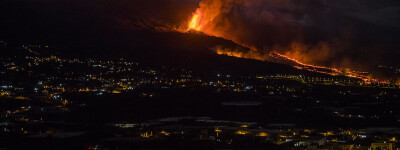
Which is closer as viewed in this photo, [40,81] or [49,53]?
[40,81]

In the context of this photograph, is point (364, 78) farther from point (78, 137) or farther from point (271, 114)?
point (78, 137)

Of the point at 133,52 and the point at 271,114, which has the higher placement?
the point at 133,52

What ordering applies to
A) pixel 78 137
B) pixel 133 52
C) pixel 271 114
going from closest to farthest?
pixel 78 137 < pixel 271 114 < pixel 133 52

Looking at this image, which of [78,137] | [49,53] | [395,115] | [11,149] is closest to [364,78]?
[395,115]

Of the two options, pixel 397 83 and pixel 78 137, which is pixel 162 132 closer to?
pixel 78 137

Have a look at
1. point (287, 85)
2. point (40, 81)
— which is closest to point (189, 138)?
point (40, 81)

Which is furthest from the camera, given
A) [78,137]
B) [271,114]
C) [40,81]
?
[40,81]

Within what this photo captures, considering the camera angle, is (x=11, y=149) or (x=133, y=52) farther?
(x=133, y=52)

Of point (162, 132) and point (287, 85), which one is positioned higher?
point (287, 85)

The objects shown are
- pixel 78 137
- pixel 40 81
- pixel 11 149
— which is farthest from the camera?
pixel 40 81

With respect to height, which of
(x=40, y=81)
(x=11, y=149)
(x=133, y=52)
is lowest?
(x=11, y=149)
